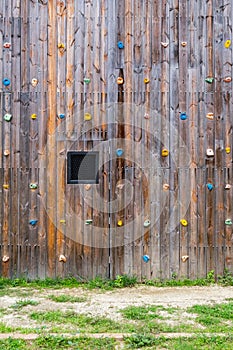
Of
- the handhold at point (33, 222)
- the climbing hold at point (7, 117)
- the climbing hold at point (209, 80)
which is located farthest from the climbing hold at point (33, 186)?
the climbing hold at point (209, 80)

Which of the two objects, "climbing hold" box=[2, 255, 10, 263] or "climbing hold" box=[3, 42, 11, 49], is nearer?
"climbing hold" box=[2, 255, 10, 263]

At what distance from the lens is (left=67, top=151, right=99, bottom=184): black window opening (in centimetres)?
523

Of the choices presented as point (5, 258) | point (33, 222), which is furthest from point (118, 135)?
point (5, 258)

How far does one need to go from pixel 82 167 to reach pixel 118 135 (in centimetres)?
65

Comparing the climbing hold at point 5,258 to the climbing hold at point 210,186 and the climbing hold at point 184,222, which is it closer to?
the climbing hold at point 184,222

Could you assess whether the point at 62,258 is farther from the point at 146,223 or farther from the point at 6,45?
the point at 6,45

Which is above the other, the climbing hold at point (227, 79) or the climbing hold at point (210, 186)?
the climbing hold at point (227, 79)

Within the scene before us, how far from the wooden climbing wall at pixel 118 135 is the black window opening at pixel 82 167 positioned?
68mm

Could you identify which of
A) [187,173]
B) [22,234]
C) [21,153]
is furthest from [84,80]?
[22,234]

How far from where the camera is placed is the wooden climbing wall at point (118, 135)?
17.0 feet

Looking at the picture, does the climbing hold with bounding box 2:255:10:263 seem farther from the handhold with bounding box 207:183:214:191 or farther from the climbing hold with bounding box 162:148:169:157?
the handhold with bounding box 207:183:214:191

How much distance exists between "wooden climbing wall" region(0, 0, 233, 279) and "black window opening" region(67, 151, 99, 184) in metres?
0.07

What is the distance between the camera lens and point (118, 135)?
5.24 metres


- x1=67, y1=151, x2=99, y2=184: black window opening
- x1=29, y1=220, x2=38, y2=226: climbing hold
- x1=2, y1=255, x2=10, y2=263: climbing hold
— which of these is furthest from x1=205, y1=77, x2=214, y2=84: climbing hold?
x1=2, y1=255, x2=10, y2=263: climbing hold
